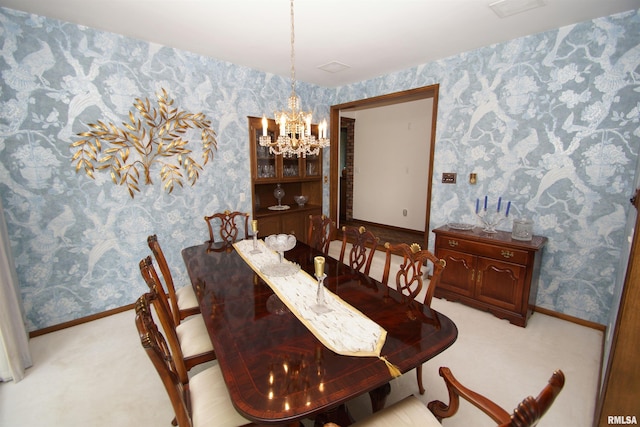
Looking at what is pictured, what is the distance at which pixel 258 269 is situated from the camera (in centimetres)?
193

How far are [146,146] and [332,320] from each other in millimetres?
2494

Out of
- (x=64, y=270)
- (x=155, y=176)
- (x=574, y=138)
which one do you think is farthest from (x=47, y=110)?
(x=574, y=138)

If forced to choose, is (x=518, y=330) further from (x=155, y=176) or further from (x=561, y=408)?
(x=155, y=176)

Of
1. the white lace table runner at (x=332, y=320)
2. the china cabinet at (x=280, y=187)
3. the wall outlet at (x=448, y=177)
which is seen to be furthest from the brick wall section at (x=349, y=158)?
the white lace table runner at (x=332, y=320)

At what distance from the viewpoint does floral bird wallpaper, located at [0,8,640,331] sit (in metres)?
2.22

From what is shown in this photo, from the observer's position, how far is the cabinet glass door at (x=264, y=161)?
11.6ft

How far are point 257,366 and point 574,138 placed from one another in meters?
3.03

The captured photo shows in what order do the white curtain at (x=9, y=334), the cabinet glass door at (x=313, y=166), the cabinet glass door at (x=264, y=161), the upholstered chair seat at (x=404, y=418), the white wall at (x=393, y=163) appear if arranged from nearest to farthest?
the upholstered chair seat at (x=404, y=418)
the white curtain at (x=9, y=334)
the cabinet glass door at (x=264, y=161)
the cabinet glass door at (x=313, y=166)
the white wall at (x=393, y=163)

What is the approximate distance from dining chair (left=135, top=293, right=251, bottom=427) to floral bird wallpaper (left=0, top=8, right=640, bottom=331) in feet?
6.23

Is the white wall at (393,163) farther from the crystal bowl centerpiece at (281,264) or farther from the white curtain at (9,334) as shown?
the white curtain at (9,334)

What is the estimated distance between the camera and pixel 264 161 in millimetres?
3643

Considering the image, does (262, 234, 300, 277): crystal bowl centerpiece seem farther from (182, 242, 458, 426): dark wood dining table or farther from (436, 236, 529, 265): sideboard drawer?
(436, 236, 529, 265): sideboard drawer

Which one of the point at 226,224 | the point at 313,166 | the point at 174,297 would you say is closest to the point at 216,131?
the point at 226,224

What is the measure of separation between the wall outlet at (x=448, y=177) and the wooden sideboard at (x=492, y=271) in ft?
1.84
